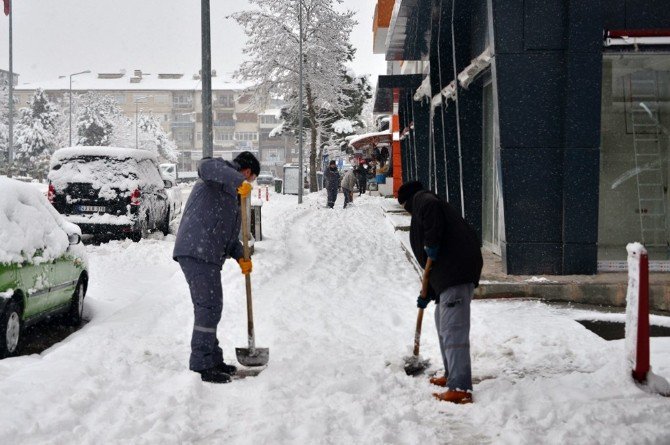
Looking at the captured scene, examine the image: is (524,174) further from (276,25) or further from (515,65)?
(276,25)

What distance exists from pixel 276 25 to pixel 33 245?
34.5 meters

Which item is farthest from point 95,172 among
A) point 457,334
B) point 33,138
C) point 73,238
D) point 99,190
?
point 33,138

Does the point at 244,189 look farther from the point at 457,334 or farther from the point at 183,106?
the point at 183,106

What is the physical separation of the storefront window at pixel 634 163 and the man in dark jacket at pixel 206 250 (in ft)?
20.1

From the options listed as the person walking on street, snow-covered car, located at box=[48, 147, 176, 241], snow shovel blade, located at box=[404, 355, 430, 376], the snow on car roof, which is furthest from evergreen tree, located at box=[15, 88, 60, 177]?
snow shovel blade, located at box=[404, 355, 430, 376]

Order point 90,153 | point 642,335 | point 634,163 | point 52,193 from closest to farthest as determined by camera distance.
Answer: point 642,335, point 634,163, point 52,193, point 90,153

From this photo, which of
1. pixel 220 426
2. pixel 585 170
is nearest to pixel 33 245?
pixel 220 426

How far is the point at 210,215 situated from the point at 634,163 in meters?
6.89

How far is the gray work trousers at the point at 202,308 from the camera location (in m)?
5.45

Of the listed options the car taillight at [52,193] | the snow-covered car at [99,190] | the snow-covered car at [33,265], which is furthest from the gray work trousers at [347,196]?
the snow-covered car at [33,265]

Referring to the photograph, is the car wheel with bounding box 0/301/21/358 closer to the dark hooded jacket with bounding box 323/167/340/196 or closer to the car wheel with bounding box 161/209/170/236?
the car wheel with bounding box 161/209/170/236

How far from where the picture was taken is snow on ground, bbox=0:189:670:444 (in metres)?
4.18

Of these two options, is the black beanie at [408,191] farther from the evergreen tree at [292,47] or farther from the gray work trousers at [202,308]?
the evergreen tree at [292,47]

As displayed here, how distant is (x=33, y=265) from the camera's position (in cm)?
638
